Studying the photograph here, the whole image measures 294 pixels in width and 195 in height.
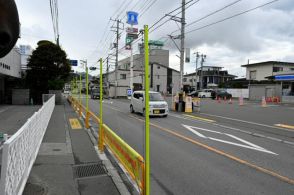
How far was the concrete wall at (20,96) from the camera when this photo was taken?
96.1 feet

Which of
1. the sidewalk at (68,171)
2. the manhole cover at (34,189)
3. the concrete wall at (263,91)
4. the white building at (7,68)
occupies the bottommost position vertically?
the sidewalk at (68,171)

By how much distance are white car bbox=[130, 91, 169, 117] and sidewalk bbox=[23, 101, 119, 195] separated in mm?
8343

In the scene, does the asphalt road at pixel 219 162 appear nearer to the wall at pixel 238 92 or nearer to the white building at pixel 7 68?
the white building at pixel 7 68

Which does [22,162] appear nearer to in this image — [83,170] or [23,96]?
[83,170]

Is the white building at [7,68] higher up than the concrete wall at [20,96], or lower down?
higher up

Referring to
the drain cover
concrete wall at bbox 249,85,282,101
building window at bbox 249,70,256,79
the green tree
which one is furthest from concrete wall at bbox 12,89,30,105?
building window at bbox 249,70,256,79

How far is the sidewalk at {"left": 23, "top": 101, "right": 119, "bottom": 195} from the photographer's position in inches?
201

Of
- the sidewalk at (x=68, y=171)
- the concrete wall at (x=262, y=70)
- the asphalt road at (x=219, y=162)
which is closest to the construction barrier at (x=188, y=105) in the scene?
the asphalt road at (x=219, y=162)

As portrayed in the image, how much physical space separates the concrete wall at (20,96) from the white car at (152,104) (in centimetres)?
1462

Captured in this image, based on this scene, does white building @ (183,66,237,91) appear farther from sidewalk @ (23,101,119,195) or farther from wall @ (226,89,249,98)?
sidewalk @ (23,101,119,195)

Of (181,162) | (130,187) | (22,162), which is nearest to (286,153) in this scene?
(181,162)

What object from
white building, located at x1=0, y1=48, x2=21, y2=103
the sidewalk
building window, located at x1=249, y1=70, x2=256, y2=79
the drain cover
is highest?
building window, located at x1=249, y1=70, x2=256, y2=79

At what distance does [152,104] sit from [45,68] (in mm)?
17443

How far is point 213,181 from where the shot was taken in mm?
5562
